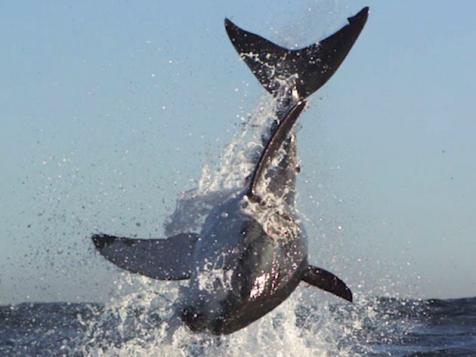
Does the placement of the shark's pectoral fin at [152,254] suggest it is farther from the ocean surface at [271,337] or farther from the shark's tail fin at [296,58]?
the shark's tail fin at [296,58]

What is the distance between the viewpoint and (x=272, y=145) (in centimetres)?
1235

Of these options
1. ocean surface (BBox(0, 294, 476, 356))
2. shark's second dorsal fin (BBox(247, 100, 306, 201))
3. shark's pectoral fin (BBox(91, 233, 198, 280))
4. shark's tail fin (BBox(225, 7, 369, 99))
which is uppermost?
shark's tail fin (BBox(225, 7, 369, 99))

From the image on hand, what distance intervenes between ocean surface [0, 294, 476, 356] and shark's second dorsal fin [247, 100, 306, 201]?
1.98m

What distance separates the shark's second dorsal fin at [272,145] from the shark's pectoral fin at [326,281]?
117 cm

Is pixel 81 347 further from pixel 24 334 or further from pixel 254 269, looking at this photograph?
pixel 254 269

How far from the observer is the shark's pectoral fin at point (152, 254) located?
12.3 meters

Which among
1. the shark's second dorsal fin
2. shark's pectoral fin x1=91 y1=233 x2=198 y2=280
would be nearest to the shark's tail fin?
the shark's second dorsal fin

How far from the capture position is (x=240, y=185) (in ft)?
46.1

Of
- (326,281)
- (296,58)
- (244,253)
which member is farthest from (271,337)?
(244,253)

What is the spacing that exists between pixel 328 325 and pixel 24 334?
30.2 ft

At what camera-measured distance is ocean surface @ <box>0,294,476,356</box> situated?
15344mm

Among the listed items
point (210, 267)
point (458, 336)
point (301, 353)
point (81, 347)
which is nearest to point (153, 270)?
point (210, 267)

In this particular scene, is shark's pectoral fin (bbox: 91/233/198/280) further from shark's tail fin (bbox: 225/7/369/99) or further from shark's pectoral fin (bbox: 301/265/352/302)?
shark's tail fin (bbox: 225/7/369/99)

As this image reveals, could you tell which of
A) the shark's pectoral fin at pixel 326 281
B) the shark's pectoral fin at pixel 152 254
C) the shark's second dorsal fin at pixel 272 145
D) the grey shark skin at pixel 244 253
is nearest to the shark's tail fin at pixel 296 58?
the grey shark skin at pixel 244 253
